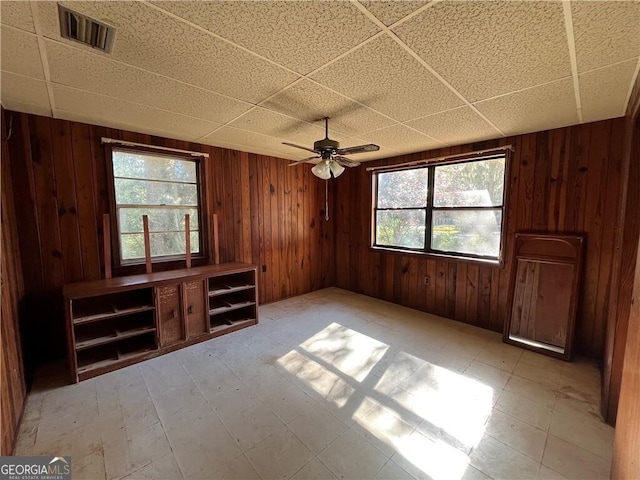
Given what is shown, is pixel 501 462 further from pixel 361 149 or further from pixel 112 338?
pixel 112 338

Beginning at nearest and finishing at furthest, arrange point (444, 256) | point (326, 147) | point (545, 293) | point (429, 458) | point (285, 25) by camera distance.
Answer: point (285, 25) < point (429, 458) < point (326, 147) < point (545, 293) < point (444, 256)

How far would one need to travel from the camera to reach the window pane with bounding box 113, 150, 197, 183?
2830 mm

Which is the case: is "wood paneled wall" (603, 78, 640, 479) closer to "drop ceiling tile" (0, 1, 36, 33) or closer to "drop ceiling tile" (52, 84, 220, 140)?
"drop ceiling tile" (0, 1, 36, 33)

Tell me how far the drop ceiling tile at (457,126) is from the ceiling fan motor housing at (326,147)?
84cm

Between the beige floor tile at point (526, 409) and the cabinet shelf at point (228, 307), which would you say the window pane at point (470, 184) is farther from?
the cabinet shelf at point (228, 307)

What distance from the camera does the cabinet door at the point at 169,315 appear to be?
268 centimetres

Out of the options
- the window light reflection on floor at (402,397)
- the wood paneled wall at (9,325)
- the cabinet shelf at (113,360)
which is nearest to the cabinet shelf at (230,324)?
the cabinet shelf at (113,360)

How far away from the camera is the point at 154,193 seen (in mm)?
3057

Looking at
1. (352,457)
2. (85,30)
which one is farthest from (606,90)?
(85,30)

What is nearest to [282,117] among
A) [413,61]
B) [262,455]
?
[413,61]

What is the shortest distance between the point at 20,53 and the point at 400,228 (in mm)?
4074

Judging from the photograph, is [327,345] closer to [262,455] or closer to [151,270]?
[262,455]

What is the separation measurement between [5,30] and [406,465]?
302 cm

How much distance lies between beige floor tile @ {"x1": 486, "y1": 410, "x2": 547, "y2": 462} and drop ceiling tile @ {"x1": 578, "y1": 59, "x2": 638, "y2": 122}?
90.1 inches
